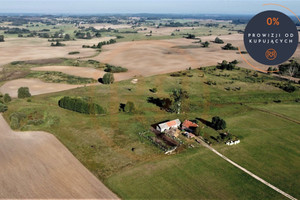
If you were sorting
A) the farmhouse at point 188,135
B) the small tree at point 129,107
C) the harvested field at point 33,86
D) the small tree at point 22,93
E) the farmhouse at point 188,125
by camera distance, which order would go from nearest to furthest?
the farmhouse at point 188,135 < the farmhouse at point 188,125 < the small tree at point 129,107 < the small tree at point 22,93 < the harvested field at point 33,86

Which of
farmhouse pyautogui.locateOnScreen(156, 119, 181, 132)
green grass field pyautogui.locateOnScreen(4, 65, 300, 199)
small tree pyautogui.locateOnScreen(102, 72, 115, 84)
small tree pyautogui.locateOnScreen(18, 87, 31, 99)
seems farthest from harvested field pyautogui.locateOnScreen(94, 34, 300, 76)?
farmhouse pyautogui.locateOnScreen(156, 119, 181, 132)

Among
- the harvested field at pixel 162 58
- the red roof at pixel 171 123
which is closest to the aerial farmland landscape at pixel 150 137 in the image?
the red roof at pixel 171 123

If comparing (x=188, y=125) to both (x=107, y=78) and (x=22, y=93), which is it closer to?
(x=107, y=78)

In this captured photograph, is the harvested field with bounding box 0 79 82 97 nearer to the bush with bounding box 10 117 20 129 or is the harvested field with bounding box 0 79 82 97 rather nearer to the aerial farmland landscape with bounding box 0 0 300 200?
the aerial farmland landscape with bounding box 0 0 300 200

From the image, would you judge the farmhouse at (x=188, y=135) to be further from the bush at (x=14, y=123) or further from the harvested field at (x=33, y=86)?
the harvested field at (x=33, y=86)

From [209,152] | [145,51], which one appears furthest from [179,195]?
[145,51]

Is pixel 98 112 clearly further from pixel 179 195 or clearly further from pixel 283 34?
pixel 283 34
